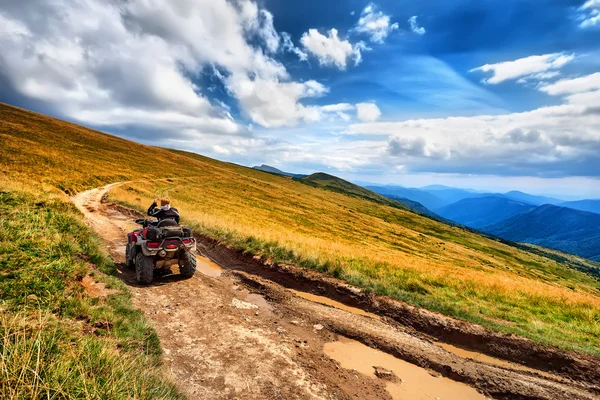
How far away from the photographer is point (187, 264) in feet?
33.2

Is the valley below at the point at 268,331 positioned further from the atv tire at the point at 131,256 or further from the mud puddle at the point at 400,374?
the atv tire at the point at 131,256

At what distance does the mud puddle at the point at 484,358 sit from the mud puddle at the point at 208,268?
29.3ft

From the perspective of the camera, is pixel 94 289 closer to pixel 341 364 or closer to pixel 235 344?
pixel 235 344

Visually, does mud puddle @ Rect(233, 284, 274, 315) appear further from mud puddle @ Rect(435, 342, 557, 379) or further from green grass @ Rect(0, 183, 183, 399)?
mud puddle @ Rect(435, 342, 557, 379)

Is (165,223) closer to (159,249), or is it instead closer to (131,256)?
(159,249)

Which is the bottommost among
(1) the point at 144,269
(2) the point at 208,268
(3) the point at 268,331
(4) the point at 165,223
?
(2) the point at 208,268

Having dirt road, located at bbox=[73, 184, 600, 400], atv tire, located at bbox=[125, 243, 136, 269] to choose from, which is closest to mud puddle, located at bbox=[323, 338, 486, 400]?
dirt road, located at bbox=[73, 184, 600, 400]

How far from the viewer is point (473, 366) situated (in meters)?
7.32

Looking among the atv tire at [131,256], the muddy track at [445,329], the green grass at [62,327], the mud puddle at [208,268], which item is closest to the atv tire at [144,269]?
the green grass at [62,327]

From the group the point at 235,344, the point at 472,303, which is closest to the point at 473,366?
the point at 472,303

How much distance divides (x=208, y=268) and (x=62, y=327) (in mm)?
9170

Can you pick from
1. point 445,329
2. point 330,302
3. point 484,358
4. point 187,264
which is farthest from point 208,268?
point 484,358

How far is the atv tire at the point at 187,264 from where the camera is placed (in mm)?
10047

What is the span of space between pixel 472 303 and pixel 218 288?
10045 mm
